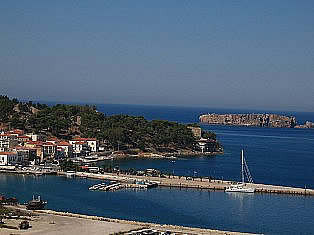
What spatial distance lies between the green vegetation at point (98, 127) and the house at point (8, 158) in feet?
39.9

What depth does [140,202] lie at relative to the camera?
117ft

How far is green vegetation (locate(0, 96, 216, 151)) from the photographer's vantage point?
206ft

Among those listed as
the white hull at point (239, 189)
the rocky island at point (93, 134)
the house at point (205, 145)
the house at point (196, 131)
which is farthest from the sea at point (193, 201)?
the house at point (196, 131)

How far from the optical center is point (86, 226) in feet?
90.1

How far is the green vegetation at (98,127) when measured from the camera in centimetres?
6278

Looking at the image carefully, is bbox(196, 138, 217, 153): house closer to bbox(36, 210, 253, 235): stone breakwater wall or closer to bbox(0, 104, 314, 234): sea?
bbox(0, 104, 314, 234): sea

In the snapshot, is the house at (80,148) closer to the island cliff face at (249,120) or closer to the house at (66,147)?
the house at (66,147)

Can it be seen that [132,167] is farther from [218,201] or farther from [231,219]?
[231,219]

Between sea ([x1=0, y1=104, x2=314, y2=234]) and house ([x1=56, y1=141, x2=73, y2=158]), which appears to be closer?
sea ([x1=0, y1=104, x2=314, y2=234])

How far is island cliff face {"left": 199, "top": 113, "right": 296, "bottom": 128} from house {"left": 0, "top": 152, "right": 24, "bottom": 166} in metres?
94.5

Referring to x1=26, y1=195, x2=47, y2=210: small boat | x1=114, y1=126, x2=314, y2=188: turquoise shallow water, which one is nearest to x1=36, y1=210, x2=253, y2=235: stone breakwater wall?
x1=26, y1=195, x2=47, y2=210: small boat

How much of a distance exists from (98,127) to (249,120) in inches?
3328

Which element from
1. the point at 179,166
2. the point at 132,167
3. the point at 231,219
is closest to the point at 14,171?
the point at 132,167

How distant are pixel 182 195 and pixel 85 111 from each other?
34556 millimetres
